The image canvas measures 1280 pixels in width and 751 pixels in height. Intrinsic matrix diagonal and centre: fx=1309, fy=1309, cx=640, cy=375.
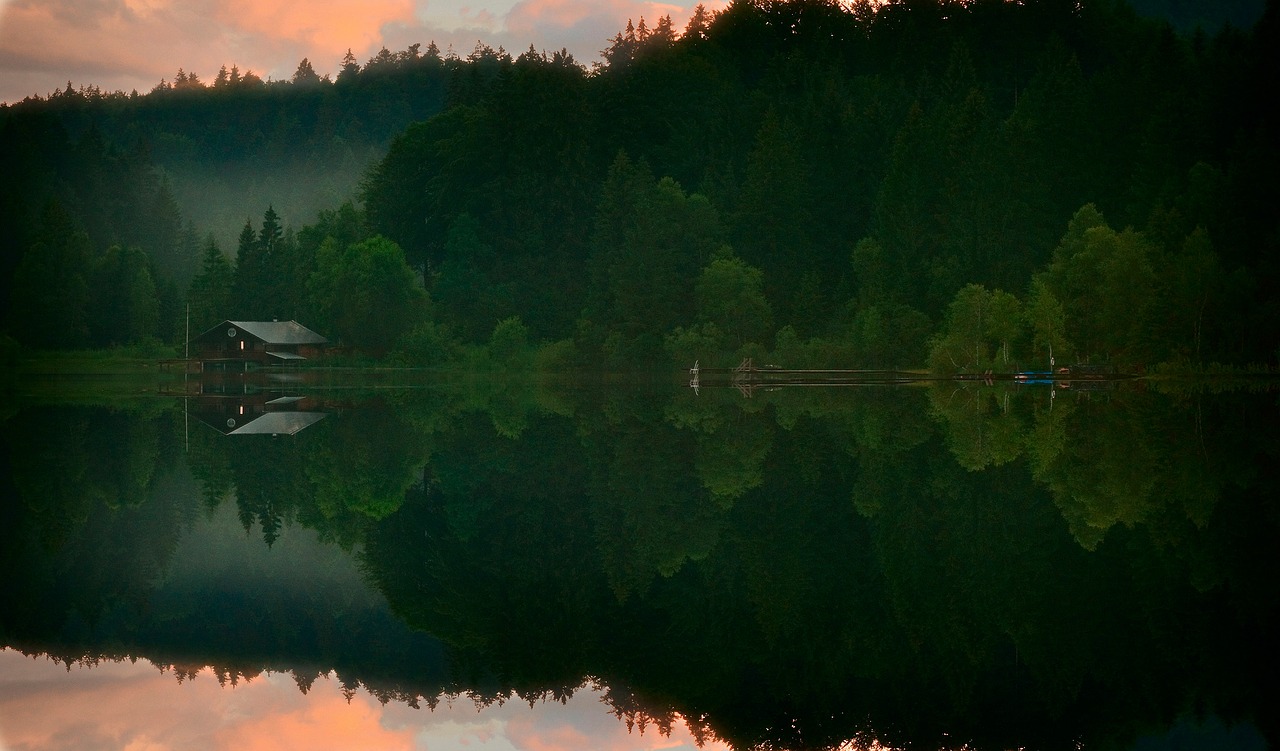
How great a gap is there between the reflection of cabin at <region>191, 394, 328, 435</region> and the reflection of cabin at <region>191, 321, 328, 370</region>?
54.0m

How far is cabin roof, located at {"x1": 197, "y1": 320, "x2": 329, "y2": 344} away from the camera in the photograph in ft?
376

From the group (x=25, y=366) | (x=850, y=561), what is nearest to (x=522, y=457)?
(x=850, y=561)

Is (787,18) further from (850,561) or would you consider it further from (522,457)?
(850,561)

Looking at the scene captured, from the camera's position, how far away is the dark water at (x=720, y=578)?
37.6ft

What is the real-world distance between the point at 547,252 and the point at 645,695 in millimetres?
100534

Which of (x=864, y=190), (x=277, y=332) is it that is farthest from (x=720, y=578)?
(x=277, y=332)

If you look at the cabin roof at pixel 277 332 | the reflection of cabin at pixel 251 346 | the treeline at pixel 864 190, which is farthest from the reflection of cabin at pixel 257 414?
the cabin roof at pixel 277 332

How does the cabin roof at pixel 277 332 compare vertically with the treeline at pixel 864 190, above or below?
below

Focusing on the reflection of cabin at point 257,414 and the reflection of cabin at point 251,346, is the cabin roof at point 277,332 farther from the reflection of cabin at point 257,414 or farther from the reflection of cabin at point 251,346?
the reflection of cabin at point 257,414

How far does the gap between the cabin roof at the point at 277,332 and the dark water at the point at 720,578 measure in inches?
3351

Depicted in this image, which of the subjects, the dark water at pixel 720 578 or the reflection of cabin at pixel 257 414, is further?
the reflection of cabin at pixel 257 414

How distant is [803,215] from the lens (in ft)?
321

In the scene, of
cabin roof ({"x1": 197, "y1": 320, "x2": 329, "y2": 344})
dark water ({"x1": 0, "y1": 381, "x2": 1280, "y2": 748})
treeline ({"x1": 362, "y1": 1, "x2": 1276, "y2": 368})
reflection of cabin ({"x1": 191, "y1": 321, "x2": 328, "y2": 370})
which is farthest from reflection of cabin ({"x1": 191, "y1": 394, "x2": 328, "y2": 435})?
cabin roof ({"x1": 197, "y1": 320, "x2": 329, "y2": 344})

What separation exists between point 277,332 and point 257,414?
71.3 metres
